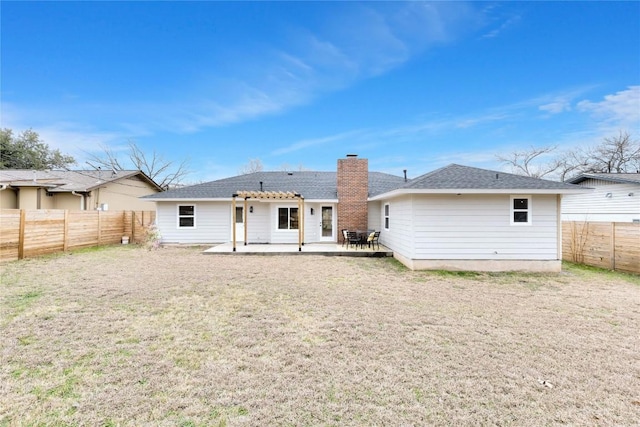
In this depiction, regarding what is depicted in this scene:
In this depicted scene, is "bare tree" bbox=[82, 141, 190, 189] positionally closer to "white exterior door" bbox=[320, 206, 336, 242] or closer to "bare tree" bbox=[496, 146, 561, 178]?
"white exterior door" bbox=[320, 206, 336, 242]

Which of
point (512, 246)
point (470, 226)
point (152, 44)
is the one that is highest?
point (152, 44)

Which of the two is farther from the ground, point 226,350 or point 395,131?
point 395,131

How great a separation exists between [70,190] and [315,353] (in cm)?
1859

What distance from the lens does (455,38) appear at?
1395 centimetres

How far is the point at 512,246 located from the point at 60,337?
1079 cm

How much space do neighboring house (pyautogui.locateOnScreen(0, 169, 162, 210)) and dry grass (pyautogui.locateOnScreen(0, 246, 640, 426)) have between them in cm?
1161

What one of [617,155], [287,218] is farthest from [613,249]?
[617,155]

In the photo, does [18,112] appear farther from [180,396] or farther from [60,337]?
[180,396]

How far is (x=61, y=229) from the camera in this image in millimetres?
11789

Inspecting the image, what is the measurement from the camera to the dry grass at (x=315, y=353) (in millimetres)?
2576

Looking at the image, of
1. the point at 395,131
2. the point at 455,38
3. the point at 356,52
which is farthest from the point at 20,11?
the point at 395,131

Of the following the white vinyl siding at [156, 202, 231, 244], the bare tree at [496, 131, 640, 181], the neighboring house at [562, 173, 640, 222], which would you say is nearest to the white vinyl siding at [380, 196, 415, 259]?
the white vinyl siding at [156, 202, 231, 244]

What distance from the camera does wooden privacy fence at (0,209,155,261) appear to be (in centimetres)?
963

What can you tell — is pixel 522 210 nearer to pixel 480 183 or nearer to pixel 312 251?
pixel 480 183
